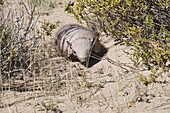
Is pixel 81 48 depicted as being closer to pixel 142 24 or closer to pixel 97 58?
pixel 97 58

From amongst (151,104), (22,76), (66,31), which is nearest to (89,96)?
(151,104)

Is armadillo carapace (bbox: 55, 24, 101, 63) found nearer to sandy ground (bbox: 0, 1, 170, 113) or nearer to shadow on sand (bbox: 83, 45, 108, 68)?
shadow on sand (bbox: 83, 45, 108, 68)

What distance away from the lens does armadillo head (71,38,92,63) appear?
17.4 feet

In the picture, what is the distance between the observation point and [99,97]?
13.7 feet

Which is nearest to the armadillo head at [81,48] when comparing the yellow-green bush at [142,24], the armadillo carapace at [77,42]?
the armadillo carapace at [77,42]

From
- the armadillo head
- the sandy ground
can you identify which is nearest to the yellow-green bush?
the sandy ground

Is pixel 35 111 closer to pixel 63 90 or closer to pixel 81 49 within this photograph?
pixel 63 90

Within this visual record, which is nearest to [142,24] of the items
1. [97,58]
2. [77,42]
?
[97,58]

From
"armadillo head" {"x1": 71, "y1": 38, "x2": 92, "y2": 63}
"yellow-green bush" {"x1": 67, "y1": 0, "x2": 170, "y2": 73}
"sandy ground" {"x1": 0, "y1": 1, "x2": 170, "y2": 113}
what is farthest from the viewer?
"armadillo head" {"x1": 71, "y1": 38, "x2": 92, "y2": 63}

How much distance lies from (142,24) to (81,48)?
978 millimetres

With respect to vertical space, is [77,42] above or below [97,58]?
above

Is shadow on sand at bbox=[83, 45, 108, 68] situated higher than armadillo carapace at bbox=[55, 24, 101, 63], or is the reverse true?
armadillo carapace at bbox=[55, 24, 101, 63]

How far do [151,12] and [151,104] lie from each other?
114 centimetres

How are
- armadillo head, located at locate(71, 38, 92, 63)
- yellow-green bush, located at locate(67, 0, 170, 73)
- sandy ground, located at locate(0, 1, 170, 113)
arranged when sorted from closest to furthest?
sandy ground, located at locate(0, 1, 170, 113), yellow-green bush, located at locate(67, 0, 170, 73), armadillo head, located at locate(71, 38, 92, 63)
